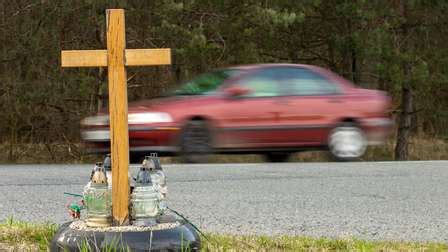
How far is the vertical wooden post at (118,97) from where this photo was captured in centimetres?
373

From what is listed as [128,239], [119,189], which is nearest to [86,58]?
[119,189]

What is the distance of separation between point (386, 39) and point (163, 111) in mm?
13234

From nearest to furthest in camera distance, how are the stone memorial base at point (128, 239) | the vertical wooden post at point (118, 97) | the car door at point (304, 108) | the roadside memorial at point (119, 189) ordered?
the stone memorial base at point (128, 239) < the roadside memorial at point (119, 189) < the vertical wooden post at point (118, 97) < the car door at point (304, 108)

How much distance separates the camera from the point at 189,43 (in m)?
21.5

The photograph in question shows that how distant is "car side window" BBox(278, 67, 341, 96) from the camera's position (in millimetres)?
12188

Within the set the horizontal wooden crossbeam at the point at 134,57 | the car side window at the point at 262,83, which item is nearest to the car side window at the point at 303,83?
the car side window at the point at 262,83

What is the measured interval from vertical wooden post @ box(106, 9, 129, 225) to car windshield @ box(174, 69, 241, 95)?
26.0 ft

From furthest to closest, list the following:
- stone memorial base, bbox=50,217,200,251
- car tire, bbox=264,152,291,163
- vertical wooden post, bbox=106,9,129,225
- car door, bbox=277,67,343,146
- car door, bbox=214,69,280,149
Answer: car tire, bbox=264,152,291,163 → car door, bbox=277,67,343,146 → car door, bbox=214,69,280,149 → vertical wooden post, bbox=106,9,129,225 → stone memorial base, bbox=50,217,200,251

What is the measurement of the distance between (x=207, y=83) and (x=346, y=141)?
7.56ft

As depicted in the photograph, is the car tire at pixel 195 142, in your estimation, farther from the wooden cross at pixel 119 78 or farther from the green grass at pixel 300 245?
the wooden cross at pixel 119 78

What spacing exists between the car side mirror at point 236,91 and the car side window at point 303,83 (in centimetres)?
64

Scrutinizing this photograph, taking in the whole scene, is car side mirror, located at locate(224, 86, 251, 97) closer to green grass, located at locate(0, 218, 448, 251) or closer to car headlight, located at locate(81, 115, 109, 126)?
car headlight, located at locate(81, 115, 109, 126)

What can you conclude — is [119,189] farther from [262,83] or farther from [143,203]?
[262,83]

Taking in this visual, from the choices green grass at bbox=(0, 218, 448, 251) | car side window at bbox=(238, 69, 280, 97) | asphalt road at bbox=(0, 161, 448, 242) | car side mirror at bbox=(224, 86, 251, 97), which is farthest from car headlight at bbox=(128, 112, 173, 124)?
green grass at bbox=(0, 218, 448, 251)
